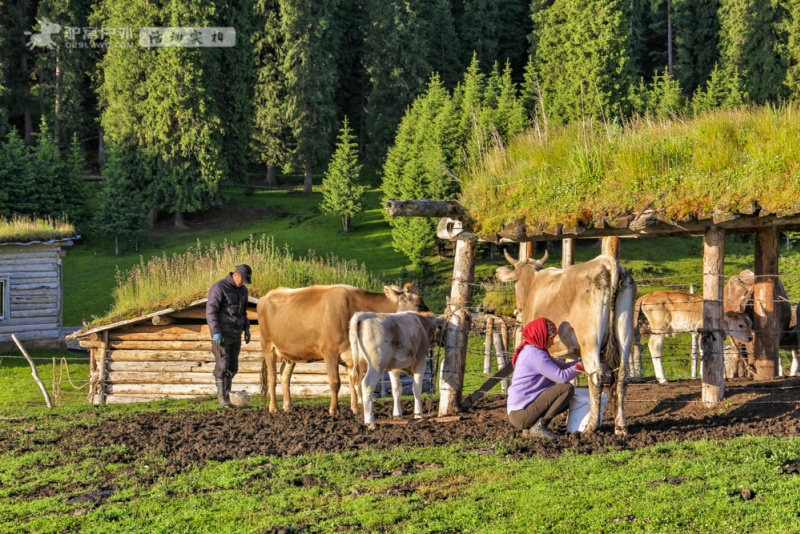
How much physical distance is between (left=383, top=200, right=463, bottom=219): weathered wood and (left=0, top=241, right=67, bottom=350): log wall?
22731 mm

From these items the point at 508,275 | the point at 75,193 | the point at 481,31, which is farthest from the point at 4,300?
the point at 481,31

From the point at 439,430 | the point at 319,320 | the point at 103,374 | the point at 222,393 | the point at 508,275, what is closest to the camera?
the point at 439,430

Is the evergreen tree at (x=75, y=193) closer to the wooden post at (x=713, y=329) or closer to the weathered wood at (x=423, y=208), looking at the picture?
the weathered wood at (x=423, y=208)

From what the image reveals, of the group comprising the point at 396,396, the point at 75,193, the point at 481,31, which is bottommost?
the point at 396,396

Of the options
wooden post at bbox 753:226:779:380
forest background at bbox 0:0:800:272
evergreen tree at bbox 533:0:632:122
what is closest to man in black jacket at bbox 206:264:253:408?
wooden post at bbox 753:226:779:380

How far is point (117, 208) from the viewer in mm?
50906

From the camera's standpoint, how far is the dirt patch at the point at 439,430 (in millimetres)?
11422

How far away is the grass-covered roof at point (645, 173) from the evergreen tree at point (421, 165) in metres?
29.0

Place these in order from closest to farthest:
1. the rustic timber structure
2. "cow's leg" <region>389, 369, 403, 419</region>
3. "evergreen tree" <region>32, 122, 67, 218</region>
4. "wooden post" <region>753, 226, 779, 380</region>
Result: the rustic timber structure → "cow's leg" <region>389, 369, 403, 419</region> → "wooden post" <region>753, 226, 779, 380</region> → "evergreen tree" <region>32, 122, 67, 218</region>

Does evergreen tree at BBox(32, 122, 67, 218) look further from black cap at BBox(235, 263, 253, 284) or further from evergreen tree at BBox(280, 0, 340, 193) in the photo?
black cap at BBox(235, 263, 253, 284)

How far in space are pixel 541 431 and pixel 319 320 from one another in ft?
16.9

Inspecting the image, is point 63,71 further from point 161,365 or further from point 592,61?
point 161,365

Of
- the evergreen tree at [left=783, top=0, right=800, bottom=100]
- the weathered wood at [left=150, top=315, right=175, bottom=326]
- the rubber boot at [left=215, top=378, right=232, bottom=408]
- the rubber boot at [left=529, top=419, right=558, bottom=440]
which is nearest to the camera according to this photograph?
the rubber boot at [left=529, top=419, right=558, bottom=440]

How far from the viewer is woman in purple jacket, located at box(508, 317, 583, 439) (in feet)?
37.3
